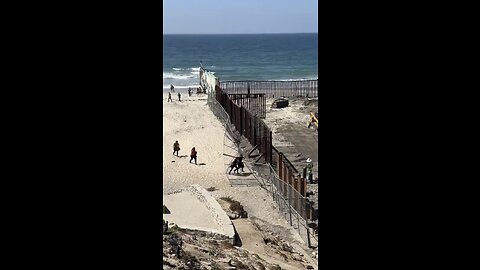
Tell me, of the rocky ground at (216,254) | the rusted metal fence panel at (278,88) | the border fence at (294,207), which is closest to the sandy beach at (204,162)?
the border fence at (294,207)

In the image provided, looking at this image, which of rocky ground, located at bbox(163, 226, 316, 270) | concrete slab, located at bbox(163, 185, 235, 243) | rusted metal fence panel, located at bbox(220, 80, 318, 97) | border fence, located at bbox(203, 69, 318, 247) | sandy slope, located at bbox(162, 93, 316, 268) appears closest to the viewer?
rocky ground, located at bbox(163, 226, 316, 270)

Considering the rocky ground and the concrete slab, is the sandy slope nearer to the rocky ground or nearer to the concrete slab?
the rocky ground

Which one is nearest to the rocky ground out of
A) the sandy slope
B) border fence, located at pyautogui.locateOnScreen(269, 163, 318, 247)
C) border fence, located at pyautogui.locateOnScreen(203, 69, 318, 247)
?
border fence, located at pyautogui.locateOnScreen(269, 163, 318, 247)

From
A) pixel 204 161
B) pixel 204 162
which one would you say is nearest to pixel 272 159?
pixel 204 162

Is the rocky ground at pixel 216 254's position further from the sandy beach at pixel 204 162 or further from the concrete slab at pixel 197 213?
the sandy beach at pixel 204 162

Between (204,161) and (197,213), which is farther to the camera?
(204,161)

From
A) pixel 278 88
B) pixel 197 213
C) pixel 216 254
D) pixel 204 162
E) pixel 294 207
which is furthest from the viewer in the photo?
pixel 278 88

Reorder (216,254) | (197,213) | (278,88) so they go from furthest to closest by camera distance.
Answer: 1. (278,88)
2. (197,213)
3. (216,254)

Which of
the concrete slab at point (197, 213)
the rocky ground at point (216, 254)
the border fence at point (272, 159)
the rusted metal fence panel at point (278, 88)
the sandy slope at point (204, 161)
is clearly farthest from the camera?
the rusted metal fence panel at point (278, 88)

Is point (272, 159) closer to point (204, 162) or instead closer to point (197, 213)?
point (204, 162)
